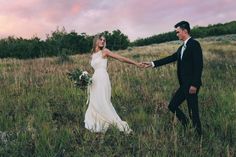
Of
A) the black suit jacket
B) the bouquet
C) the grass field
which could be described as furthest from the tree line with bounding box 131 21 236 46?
the black suit jacket

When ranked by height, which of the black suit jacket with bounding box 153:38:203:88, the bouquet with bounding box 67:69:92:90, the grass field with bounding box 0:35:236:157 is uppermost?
the black suit jacket with bounding box 153:38:203:88

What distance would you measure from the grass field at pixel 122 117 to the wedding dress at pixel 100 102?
381mm

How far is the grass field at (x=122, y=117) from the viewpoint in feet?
26.7

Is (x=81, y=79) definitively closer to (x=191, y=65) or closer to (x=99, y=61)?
(x=99, y=61)

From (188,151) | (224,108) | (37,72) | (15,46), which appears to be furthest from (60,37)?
(188,151)

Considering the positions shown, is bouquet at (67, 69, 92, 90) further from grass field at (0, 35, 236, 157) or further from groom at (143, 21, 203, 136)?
groom at (143, 21, 203, 136)

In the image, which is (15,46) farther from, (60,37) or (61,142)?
(61,142)

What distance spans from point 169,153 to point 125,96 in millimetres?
5430

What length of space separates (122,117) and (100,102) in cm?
88

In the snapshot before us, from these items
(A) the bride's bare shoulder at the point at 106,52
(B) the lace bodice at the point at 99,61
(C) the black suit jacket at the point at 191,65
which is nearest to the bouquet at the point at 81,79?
(B) the lace bodice at the point at 99,61

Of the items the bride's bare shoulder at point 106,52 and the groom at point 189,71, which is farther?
the bride's bare shoulder at point 106,52

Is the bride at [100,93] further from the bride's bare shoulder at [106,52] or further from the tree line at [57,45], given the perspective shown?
the tree line at [57,45]

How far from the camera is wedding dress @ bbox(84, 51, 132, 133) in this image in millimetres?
10164

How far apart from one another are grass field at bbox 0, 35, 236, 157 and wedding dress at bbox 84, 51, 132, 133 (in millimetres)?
381
